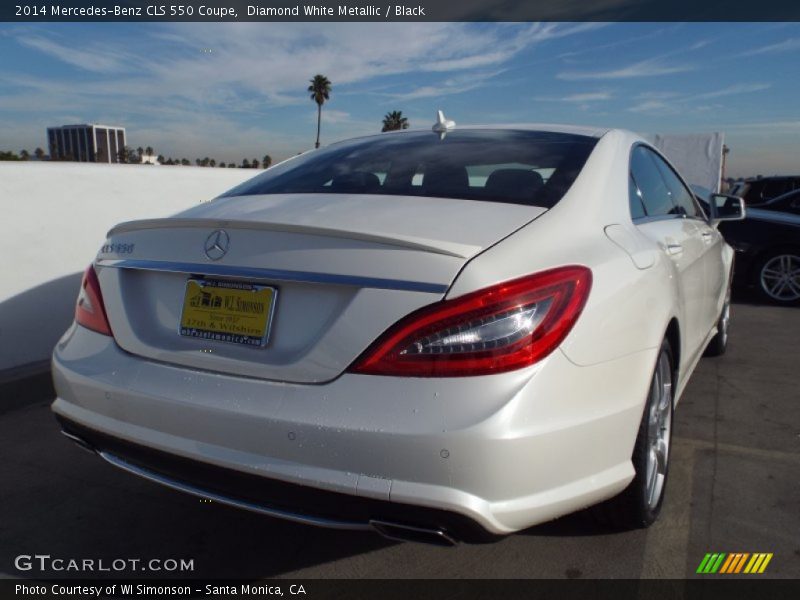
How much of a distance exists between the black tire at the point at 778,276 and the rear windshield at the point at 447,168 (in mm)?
5708

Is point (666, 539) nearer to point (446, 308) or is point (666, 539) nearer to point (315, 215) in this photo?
point (446, 308)

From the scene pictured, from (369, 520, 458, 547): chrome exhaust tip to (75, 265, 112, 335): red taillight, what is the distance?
1.07m

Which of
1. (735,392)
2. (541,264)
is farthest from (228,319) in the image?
(735,392)

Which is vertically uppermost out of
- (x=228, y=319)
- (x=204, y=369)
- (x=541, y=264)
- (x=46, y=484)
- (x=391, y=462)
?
(x=541, y=264)

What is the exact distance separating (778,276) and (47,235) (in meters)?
7.07

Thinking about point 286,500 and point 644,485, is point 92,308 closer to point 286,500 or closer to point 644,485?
point 286,500

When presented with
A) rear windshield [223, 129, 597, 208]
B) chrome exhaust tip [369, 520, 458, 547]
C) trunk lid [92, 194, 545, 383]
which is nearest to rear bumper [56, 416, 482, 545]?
chrome exhaust tip [369, 520, 458, 547]

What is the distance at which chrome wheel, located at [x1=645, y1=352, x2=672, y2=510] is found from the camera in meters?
2.29

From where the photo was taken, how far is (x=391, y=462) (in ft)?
5.48

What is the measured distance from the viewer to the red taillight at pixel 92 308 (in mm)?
2170

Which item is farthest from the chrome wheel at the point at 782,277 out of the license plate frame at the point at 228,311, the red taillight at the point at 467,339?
the license plate frame at the point at 228,311

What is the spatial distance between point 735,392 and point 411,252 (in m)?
3.19

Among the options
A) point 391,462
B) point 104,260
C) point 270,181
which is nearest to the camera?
point 391,462

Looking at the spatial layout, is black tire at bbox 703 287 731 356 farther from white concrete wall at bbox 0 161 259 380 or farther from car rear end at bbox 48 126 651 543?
white concrete wall at bbox 0 161 259 380
